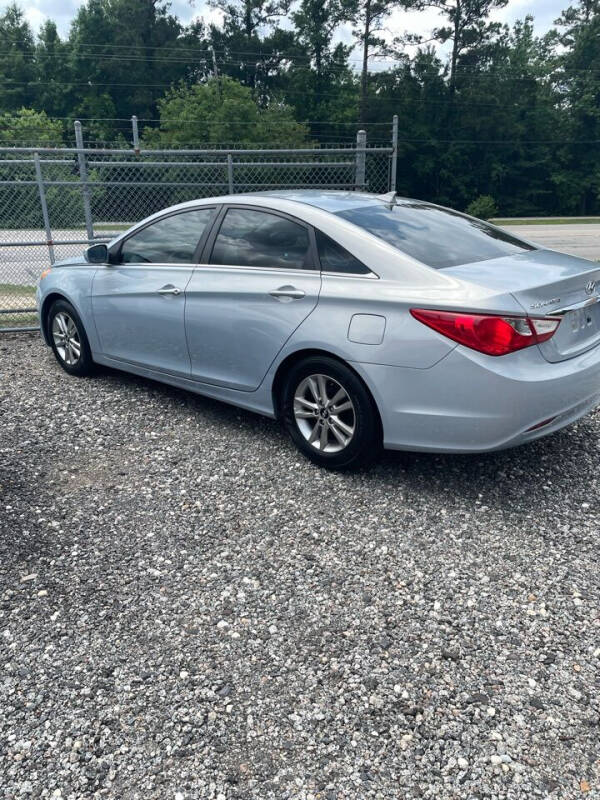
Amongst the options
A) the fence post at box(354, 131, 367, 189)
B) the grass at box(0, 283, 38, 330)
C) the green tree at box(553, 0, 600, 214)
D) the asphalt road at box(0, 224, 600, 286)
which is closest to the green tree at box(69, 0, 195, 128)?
the green tree at box(553, 0, 600, 214)

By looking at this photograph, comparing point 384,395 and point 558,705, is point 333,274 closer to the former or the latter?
A: point 384,395

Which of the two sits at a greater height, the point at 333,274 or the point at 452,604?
the point at 333,274

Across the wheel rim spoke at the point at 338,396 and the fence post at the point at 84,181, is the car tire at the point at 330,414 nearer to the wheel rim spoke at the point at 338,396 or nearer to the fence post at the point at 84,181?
the wheel rim spoke at the point at 338,396

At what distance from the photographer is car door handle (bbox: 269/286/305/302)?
3916mm

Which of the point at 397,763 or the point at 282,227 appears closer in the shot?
the point at 397,763

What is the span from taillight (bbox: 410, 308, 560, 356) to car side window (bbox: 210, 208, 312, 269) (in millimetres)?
1081

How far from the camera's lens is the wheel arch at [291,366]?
3672 millimetres

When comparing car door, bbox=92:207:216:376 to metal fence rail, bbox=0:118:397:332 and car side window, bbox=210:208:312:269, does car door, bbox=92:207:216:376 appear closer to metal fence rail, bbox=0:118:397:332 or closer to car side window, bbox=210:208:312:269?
car side window, bbox=210:208:312:269

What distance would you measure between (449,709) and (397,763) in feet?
0.98

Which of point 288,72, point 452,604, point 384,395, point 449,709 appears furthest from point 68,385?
point 288,72

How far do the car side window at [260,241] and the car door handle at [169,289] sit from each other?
1.09 feet

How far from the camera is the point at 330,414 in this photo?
12.8ft

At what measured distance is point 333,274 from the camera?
3.82m

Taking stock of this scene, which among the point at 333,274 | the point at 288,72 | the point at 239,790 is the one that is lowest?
the point at 239,790
